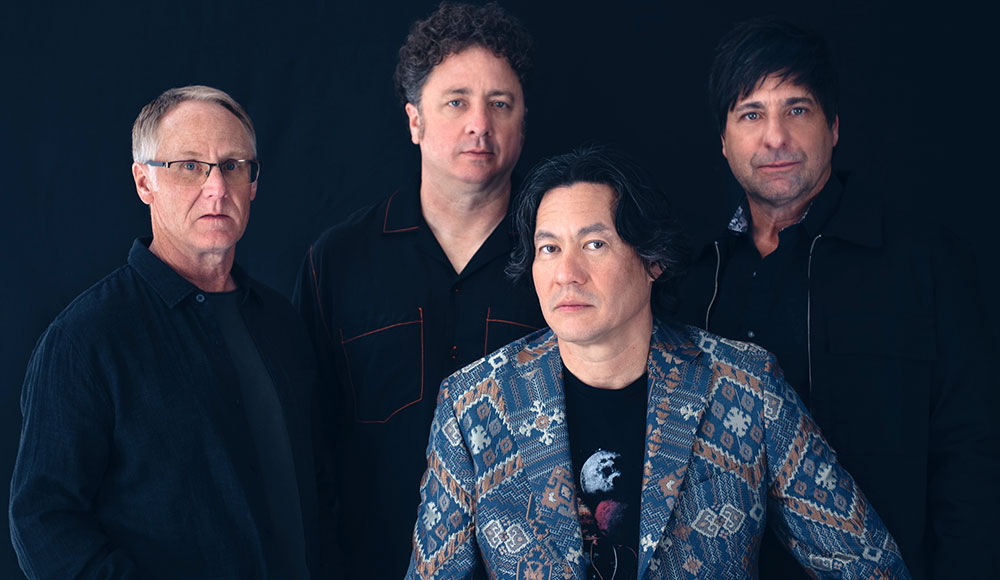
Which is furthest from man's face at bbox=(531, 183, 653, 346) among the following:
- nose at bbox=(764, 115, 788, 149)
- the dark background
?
the dark background

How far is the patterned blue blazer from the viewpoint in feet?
6.67

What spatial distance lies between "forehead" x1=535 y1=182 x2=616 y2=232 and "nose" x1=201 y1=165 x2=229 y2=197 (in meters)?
0.82

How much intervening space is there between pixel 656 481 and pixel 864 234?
993 mm

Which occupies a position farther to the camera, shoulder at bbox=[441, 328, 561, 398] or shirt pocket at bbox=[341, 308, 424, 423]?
shirt pocket at bbox=[341, 308, 424, 423]

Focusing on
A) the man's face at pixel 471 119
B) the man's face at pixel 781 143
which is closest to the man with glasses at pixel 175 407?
the man's face at pixel 471 119

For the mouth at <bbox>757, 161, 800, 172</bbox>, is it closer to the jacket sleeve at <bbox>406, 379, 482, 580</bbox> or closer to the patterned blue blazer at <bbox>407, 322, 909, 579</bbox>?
the patterned blue blazer at <bbox>407, 322, 909, 579</bbox>

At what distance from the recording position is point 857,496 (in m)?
2.05

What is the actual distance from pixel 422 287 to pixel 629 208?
2.72 feet

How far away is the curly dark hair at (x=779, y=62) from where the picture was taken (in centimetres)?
254

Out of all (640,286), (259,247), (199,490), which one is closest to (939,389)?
(640,286)

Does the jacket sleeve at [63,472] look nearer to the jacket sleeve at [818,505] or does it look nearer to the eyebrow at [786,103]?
the jacket sleeve at [818,505]

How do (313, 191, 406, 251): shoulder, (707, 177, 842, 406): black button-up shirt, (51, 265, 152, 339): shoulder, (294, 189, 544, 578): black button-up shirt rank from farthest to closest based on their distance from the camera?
(313, 191, 406, 251): shoulder, (294, 189, 544, 578): black button-up shirt, (707, 177, 842, 406): black button-up shirt, (51, 265, 152, 339): shoulder

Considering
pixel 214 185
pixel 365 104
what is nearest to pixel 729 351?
pixel 214 185

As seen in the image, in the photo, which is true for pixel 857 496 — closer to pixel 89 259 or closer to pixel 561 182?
pixel 561 182
